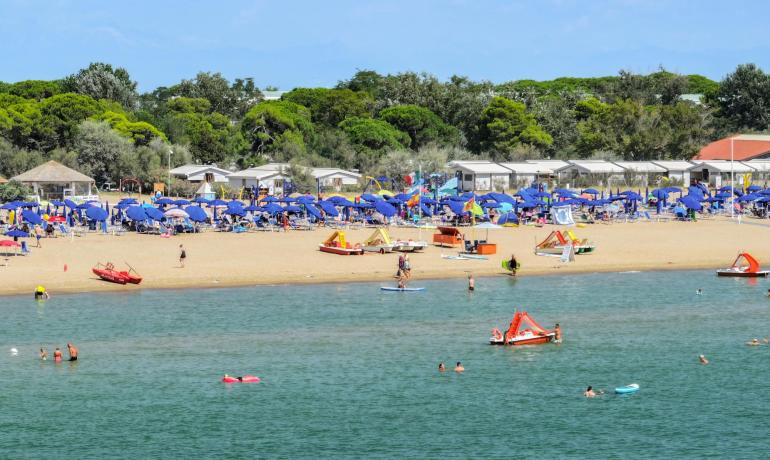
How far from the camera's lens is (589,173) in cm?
11362

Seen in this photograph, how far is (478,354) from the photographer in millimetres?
40844

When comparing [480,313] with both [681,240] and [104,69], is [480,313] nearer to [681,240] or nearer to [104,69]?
[681,240]

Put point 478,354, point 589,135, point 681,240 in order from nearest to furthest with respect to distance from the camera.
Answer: point 478,354
point 681,240
point 589,135

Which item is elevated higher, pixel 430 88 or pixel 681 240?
pixel 430 88

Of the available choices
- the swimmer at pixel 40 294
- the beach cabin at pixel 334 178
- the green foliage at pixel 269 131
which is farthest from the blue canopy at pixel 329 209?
the green foliage at pixel 269 131

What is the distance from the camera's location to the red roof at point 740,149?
411 ft

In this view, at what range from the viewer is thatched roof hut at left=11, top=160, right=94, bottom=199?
8906cm

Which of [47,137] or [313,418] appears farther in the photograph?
[47,137]

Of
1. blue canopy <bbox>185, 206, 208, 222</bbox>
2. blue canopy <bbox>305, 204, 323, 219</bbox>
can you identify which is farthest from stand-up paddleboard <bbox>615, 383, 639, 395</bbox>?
blue canopy <bbox>305, 204, 323, 219</bbox>

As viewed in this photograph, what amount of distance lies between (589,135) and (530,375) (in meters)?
95.0

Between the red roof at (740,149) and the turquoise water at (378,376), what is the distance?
7684 cm

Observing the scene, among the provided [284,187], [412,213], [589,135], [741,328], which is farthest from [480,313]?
[589,135]

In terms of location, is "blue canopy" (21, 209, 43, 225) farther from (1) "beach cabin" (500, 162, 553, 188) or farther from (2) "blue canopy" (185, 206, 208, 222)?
(1) "beach cabin" (500, 162, 553, 188)

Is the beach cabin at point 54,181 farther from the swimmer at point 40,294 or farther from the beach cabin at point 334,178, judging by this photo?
the swimmer at point 40,294
